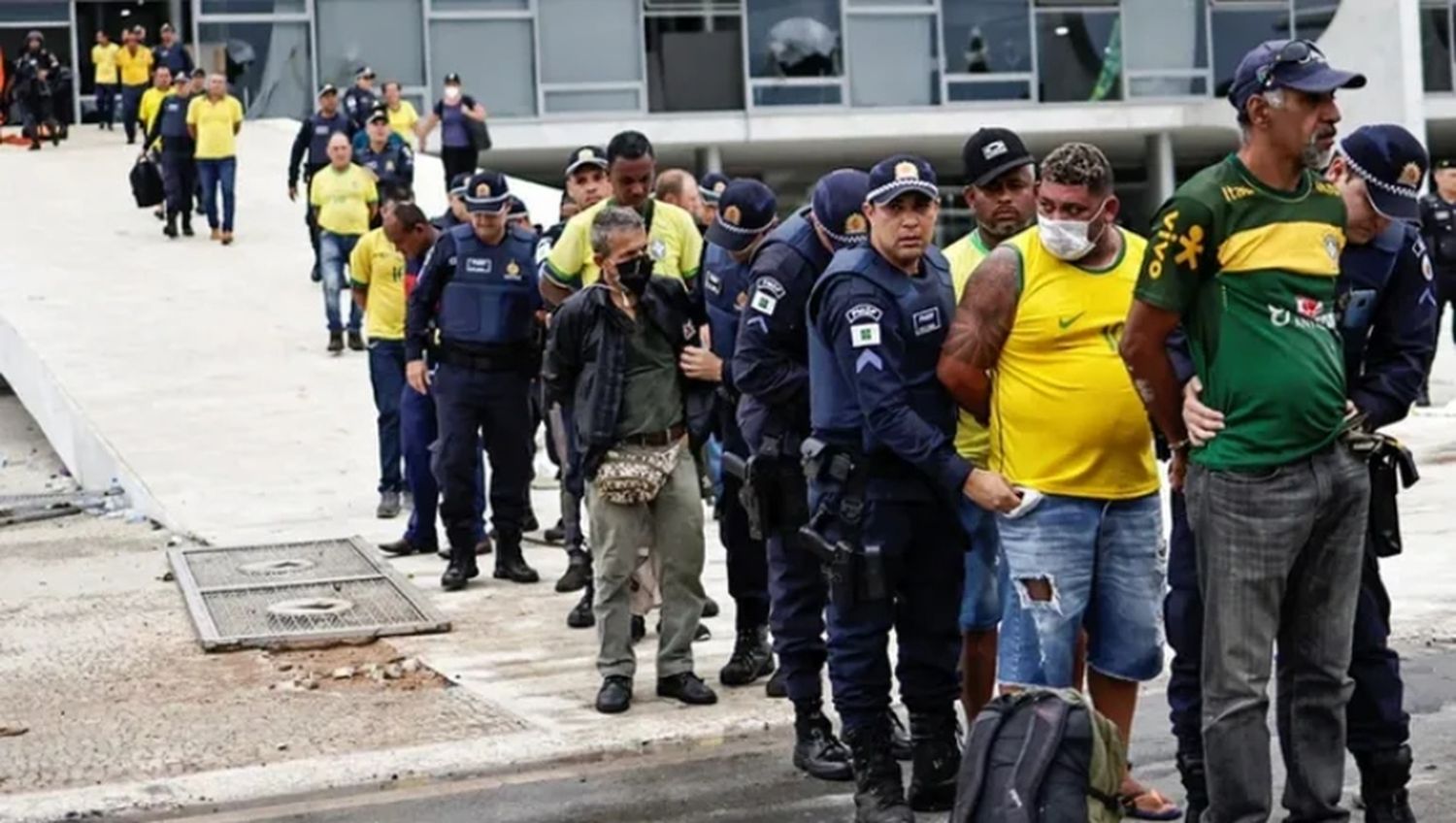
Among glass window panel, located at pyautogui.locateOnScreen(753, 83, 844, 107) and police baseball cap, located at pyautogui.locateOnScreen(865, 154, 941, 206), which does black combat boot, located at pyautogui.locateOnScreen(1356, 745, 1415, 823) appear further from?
glass window panel, located at pyautogui.locateOnScreen(753, 83, 844, 107)

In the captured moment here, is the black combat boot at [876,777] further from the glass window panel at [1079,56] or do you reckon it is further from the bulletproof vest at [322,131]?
the glass window panel at [1079,56]

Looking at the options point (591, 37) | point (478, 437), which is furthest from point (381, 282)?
point (591, 37)

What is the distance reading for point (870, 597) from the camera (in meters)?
6.78

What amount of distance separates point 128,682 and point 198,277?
12.7m

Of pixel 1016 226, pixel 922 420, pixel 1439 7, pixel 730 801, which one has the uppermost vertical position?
pixel 1439 7

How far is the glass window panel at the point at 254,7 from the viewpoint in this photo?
33.6m

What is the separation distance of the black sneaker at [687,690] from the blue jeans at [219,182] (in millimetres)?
15670

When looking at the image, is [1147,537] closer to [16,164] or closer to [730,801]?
[730,801]

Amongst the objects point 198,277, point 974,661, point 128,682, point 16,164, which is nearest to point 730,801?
point 974,661

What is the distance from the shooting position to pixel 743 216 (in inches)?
336

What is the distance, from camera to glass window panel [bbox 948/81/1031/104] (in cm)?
3525

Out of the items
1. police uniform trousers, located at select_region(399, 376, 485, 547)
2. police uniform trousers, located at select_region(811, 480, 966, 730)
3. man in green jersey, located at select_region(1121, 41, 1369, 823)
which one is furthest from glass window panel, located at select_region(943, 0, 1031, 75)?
man in green jersey, located at select_region(1121, 41, 1369, 823)

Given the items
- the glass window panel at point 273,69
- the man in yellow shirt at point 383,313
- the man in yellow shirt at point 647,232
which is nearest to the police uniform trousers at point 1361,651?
the man in yellow shirt at point 647,232

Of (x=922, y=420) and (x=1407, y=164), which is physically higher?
(x=1407, y=164)
